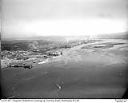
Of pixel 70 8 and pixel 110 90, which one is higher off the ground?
pixel 70 8

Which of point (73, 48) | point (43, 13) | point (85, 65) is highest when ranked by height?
point (43, 13)

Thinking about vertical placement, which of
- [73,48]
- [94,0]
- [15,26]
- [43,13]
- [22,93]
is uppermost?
[94,0]

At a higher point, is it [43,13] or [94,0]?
[94,0]

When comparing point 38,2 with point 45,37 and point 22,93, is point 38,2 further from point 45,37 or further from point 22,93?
point 22,93

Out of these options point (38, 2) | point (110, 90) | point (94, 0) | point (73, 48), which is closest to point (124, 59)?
point (110, 90)

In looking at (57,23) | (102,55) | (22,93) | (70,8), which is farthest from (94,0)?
(22,93)

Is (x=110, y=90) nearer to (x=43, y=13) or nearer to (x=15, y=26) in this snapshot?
(x=43, y=13)
